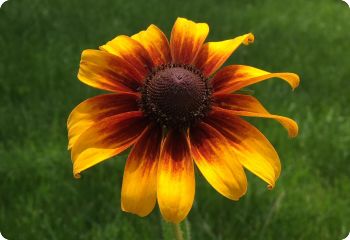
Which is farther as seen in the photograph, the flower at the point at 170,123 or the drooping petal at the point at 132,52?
the drooping petal at the point at 132,52

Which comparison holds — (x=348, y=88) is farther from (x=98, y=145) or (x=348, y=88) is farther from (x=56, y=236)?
(x=98, y=145)

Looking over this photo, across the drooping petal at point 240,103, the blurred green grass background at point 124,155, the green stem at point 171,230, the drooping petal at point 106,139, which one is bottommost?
the blurred green grass background at point 124,155

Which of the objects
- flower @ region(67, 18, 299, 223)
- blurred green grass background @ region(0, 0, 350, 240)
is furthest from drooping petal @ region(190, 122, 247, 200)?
blurred green grass background @ region(0, 0, 350, 240)

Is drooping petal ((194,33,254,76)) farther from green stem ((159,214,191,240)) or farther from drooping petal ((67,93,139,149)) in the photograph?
green stem ((159,214,191,240))

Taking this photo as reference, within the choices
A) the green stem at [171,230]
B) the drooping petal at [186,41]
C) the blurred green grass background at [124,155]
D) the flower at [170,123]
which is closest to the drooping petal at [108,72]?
the flower at [170,123]

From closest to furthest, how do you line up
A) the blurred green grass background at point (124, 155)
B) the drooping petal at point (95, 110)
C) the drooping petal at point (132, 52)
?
the drooping petal at point (95, 110) → the drooping petal at point (132, 52) → the blurred green grass background at point (124, 155)

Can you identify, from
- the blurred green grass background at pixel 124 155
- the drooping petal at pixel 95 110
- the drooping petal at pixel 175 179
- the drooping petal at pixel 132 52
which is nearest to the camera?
the drooping petal at pixel 175 179

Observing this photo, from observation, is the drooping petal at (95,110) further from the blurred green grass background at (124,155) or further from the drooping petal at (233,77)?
the blurred green grass background at (124,155)

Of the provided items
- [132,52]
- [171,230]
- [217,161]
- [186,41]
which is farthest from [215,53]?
[171,230]
